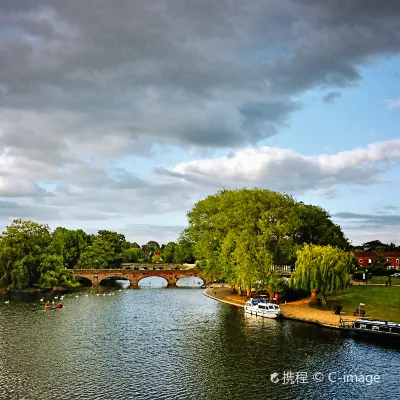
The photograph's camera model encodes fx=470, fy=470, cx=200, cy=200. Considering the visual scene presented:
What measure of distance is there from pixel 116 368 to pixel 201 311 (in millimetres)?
38329

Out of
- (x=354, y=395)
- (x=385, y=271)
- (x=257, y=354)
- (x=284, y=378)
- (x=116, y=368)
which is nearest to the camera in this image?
(x=354, y=395)

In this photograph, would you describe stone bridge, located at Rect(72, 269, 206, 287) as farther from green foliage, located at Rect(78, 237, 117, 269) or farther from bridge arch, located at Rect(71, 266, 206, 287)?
green foliage, located at Rect(78, 237, 117, 269)

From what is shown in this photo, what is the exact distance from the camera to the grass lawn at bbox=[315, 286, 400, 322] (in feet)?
226

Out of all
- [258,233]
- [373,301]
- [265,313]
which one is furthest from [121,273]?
[373,301]

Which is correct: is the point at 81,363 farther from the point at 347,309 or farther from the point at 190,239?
the point at 190,239

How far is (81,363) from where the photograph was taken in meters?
48.8

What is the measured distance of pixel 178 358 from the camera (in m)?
50.5

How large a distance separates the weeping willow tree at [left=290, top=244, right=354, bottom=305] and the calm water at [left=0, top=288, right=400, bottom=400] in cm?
1089

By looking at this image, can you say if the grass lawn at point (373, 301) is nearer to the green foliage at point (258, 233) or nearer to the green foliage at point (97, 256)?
the green foliage at point (258, 233)

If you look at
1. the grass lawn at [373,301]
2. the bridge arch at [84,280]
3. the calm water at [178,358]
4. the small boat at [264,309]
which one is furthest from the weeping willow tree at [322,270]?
the bridge arch at [84,280]

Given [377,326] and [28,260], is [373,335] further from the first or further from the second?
[28,260]

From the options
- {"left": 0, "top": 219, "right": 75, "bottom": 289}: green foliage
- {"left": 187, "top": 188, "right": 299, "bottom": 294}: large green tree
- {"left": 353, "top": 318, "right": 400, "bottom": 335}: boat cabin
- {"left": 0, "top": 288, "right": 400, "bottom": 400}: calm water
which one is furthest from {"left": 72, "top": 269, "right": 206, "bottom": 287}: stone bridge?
{"left": 353, "top": 318, "right": 400, "bottom": 335}: boat cabin

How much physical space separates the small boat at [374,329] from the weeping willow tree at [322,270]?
14.5 metres

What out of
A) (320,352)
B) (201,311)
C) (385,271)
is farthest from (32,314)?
(385,271)
